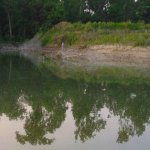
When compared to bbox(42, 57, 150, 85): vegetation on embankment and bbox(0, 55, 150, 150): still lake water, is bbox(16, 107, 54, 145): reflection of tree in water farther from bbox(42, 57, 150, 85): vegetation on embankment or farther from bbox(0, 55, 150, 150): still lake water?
bbox(42, 57, 150, 85): vegetation on embankment

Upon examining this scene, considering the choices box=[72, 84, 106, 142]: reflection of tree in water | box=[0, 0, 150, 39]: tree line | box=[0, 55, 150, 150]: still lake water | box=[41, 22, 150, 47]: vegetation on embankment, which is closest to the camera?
box=[0, 55, 150, 150]: still lake water

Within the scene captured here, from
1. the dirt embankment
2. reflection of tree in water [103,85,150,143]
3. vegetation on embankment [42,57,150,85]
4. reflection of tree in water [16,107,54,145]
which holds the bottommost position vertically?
the dirt embankment

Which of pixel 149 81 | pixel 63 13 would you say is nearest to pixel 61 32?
pixel 63 13

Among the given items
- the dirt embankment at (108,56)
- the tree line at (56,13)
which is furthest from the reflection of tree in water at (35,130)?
the tree line at (56,13)

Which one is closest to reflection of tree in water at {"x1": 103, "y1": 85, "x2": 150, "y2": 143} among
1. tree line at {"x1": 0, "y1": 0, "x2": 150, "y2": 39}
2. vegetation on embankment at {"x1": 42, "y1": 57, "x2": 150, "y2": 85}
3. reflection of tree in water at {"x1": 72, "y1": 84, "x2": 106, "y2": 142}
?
reflection of tree in water at {"x1": 72, "y1": 84, "x2": 106, "y2": 142}

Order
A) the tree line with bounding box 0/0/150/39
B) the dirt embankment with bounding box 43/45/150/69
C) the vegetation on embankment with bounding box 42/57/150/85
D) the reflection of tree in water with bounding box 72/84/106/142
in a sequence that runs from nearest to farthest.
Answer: the reflection of tree in water with bounding box 72/84/106/142 < the vegetation on embankment with bounding box 42/57/150/85 < the dirt embankment with bounding box 43/45/150/69 < the tree line with bounding box 0/0/150/39

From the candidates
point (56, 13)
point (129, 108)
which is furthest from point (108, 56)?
point (129, 108)

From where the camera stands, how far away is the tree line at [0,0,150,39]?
60.9m

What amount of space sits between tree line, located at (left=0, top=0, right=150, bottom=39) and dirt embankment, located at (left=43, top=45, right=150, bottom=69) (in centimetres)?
1521

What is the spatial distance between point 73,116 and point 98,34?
33532 millimetres

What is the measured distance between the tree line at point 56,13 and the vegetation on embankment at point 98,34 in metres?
5.14

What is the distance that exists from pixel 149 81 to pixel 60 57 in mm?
20831

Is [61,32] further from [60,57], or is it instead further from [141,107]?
[141,107]

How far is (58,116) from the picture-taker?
1491 cm
